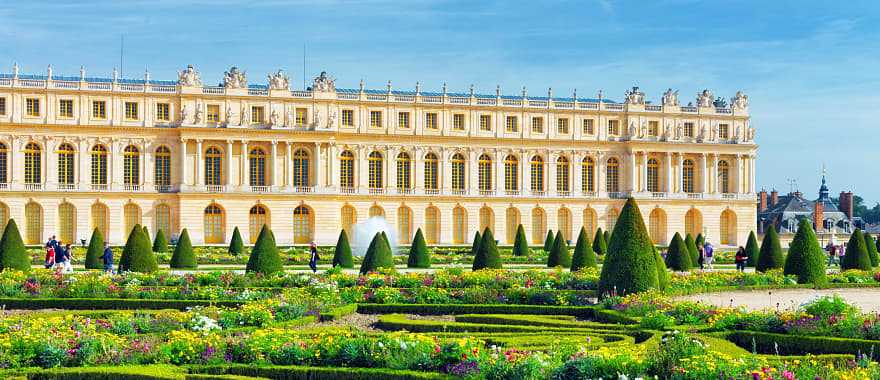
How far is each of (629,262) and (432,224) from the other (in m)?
38.5

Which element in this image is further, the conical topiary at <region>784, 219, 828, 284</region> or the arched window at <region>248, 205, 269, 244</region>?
the arched window at <region>248, 205, 269, 244</region>

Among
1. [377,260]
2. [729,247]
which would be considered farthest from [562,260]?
[729,247]

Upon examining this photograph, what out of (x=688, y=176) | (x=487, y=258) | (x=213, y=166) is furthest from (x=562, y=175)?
(x=487, y=258)

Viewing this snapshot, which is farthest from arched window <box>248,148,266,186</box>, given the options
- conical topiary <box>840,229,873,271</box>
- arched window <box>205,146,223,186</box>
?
conical topiary <box>840,229,873,271</box>

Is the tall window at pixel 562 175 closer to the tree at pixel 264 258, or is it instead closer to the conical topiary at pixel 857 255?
the conical topiary at pixel 857 255

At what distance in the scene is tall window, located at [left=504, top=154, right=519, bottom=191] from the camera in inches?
2346

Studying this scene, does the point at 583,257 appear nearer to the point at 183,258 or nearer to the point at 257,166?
the point at 183,258

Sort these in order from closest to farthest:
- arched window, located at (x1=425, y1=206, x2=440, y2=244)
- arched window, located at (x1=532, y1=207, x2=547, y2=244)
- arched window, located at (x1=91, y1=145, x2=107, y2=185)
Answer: arched window, located at (x1=91, y1=145, x2=107, y2=185) → arched window, located at (x1=425, y1=206, x2=440, y2=244) → arched window, located at (x1=532, y1=207, x2=547, y2=244)

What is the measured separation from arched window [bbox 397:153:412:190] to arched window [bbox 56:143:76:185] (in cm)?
1704

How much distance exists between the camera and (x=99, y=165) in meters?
53.9

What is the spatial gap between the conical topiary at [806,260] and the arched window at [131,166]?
120ft

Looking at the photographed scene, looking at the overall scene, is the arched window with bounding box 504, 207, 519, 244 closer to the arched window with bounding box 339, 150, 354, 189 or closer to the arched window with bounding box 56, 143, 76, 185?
the arched window with bounding box 339, 150, 354, 189

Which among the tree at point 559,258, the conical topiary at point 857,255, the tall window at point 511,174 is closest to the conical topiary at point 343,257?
the tree at point 559,258

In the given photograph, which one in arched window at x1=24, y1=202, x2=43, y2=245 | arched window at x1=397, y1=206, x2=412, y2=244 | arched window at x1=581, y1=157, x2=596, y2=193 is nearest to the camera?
arched window at x1=24, y1=202, x2=43, y2=245
